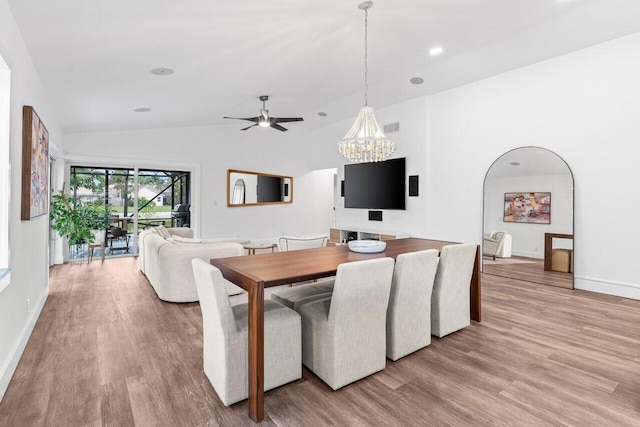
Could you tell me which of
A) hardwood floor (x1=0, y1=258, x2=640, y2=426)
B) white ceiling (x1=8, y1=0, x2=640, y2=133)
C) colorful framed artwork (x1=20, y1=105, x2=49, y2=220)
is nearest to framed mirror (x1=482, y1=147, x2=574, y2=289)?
hardwood floor (x1=0, y1=258, x2=640, y2=426)

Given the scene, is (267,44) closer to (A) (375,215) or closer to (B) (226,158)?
(A) (375,215)

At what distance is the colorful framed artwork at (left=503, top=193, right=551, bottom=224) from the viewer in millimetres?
4824

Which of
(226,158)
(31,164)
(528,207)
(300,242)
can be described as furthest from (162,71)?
(528,207)

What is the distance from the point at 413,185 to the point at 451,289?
12.7 ft

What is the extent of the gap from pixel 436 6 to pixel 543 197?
315 centimetres

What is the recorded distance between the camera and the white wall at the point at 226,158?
6.82m

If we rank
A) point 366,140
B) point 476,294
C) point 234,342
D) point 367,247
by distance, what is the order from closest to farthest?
point 234,342 → point 367,247 → point 476,294 → point 366,140

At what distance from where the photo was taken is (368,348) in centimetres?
226

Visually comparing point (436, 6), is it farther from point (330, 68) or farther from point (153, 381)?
point (153, 381)

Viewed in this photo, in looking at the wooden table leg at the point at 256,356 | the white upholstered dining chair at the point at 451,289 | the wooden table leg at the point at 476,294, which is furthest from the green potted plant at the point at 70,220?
the wooden table leg at the point at 476,294

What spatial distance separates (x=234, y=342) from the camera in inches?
77.9

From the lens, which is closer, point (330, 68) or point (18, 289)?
point (18, 289)

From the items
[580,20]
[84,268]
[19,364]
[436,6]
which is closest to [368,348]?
[19,364]

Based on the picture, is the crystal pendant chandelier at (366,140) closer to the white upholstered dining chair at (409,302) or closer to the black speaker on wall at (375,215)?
the white upholstered dining chair at (409,302)
